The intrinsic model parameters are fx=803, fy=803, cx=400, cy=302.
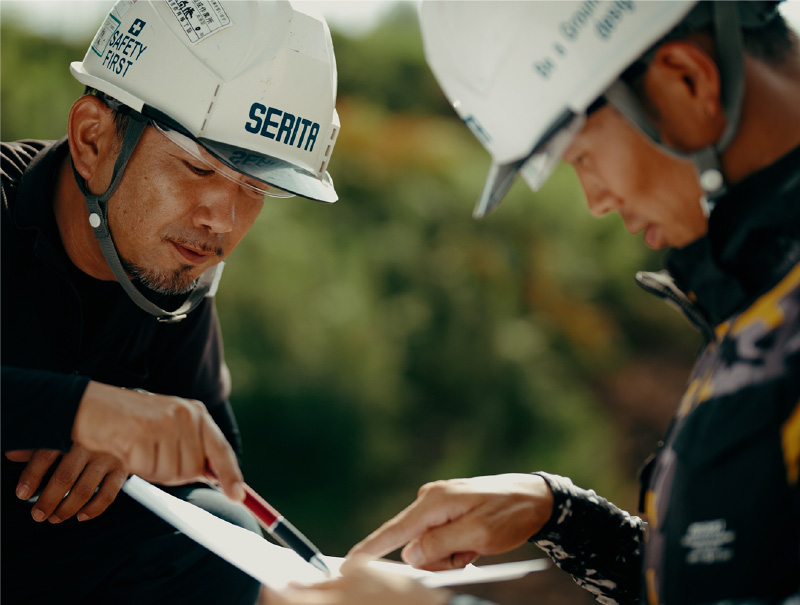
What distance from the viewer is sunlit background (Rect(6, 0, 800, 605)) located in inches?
172

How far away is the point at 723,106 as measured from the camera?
4.26 ft

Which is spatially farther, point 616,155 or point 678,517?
point 616,155

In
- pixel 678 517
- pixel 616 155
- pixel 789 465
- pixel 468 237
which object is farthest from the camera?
pixel 468 237

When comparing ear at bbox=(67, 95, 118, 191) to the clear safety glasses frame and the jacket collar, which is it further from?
the jacket collar

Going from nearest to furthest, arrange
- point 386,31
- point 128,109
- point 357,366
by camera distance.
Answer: point 128,109
point 357,366
point 386,31

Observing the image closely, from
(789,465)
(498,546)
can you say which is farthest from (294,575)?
(789,465)

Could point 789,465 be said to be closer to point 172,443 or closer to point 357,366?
point 172,443

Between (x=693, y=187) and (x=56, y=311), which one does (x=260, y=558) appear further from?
(x=693, y=187)

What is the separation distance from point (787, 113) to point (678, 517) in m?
0.67

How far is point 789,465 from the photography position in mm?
1114

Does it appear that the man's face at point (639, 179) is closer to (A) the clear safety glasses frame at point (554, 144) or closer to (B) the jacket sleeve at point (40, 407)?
(A) the clear safety glasses frame at point (554, 144)

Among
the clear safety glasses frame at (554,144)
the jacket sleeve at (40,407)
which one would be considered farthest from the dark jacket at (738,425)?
the jacket sleeve at (40,407)

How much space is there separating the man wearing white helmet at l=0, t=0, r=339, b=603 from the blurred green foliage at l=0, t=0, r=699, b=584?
2.10 m

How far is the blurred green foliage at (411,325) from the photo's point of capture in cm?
437
